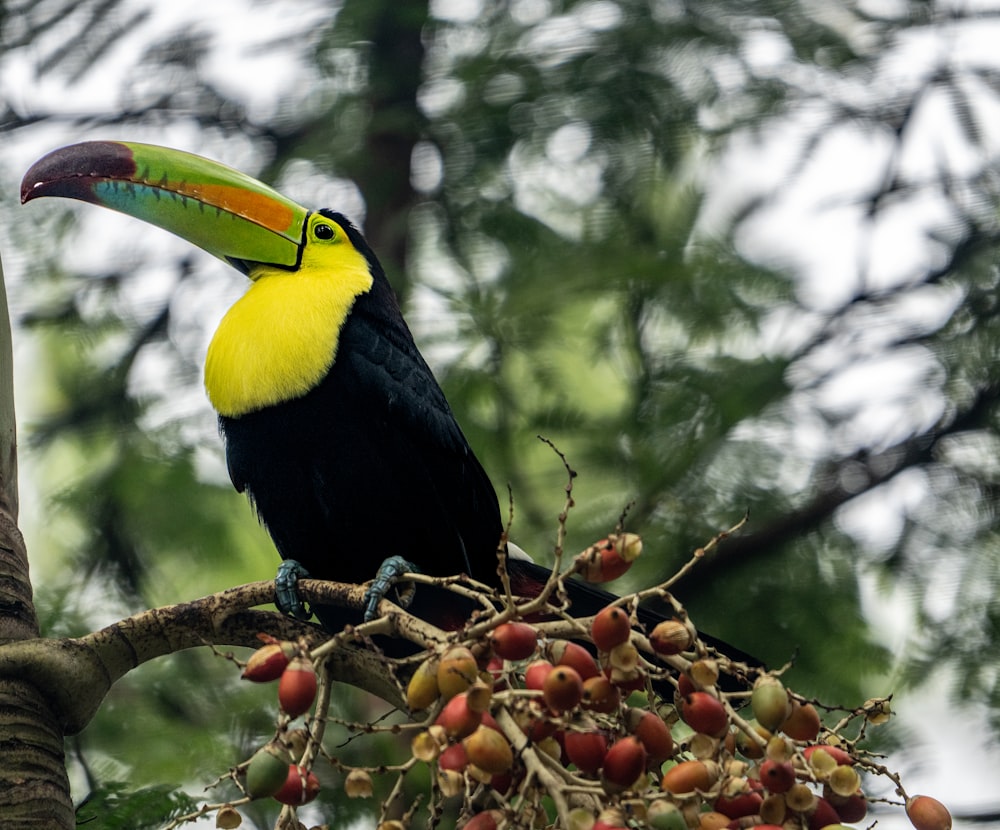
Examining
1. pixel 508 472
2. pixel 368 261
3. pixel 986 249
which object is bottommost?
pixel 508 472

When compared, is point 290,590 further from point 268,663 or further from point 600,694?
point 600,694

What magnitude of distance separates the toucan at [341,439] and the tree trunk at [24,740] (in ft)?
2.51

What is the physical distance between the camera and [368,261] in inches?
149

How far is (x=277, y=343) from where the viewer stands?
3.29 metres

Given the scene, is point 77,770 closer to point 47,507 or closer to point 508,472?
point 47,507

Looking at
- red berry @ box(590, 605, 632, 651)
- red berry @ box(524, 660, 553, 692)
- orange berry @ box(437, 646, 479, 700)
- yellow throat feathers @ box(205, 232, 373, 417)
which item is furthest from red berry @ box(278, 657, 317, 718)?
yellow throat feathers @ box(205, 232, 373, 417)

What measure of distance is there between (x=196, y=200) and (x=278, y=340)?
658 mm

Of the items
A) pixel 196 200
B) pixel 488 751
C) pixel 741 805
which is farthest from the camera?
pixel 196 200

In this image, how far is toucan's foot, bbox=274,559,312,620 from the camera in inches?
102

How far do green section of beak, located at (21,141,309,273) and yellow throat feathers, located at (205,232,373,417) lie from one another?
0.52 feet

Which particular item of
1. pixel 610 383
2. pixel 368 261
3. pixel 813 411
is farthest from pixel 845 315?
pixel 368 261

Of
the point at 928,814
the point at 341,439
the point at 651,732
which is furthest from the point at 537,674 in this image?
the point at 341,439

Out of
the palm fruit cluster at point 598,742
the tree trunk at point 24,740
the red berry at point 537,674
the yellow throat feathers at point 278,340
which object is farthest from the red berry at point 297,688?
the yellow throat feathers at point 278,340

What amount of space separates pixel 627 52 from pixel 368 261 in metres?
1.50
